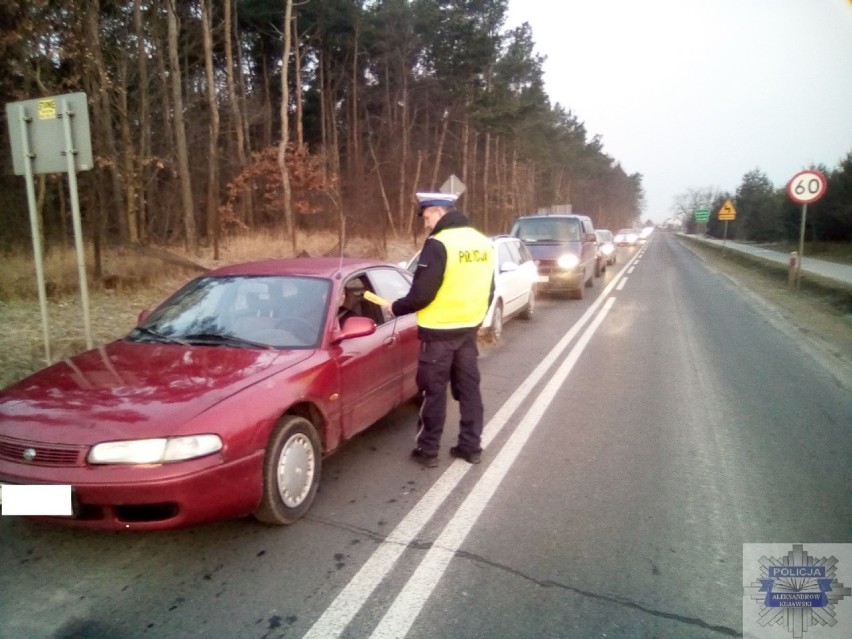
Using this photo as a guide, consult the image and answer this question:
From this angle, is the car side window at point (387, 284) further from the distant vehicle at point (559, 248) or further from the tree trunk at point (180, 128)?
the tree trunk at point (180, 128)

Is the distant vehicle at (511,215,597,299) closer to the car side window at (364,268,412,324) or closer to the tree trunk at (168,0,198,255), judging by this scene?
the car side window at (364,268,412,324)

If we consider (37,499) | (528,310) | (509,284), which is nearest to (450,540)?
→ (37,499)

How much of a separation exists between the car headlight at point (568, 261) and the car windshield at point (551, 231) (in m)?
0.66

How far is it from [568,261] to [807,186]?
567cm

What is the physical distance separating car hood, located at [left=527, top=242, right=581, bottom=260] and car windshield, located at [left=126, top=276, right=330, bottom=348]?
35.1 feet

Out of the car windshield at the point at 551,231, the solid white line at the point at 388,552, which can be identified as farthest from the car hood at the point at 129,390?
the car windshield at the point at 551,231

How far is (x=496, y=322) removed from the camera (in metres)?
9.48

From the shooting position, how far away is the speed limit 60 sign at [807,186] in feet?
45.7

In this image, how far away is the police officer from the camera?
4.33 meters

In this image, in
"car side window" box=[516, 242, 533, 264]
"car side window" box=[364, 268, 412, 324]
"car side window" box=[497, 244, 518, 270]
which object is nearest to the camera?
"car side window" box=[364, 268, 412, 324]

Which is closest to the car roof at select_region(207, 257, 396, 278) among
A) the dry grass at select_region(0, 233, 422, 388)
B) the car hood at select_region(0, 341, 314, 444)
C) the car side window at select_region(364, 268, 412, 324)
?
the car side window at select_region(364, 268, 412, 324)

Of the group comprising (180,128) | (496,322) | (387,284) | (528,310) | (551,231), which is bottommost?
(528,310)

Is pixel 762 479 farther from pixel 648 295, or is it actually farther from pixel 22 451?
pixel 648 295

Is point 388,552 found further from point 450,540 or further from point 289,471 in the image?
point 289,471
